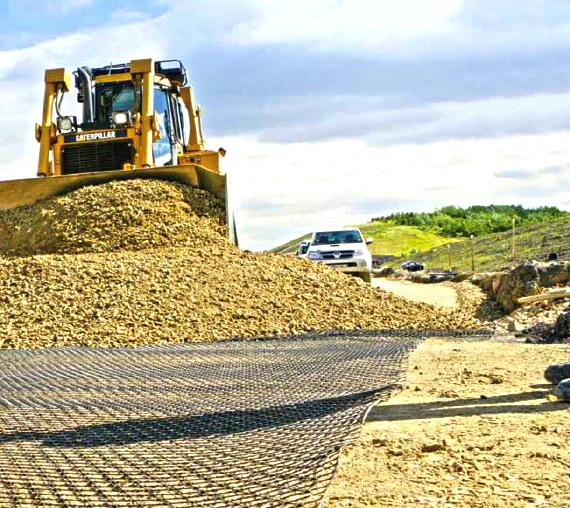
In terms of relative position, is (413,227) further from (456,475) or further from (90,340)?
(456,475)

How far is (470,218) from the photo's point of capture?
56.2 metres

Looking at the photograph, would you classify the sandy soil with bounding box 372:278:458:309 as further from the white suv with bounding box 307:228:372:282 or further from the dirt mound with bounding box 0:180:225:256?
the dirt mound with bounding box 0:180:225:256

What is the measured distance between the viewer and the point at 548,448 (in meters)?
4.69

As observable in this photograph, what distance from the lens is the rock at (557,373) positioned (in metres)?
6.68

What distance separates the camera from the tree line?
52.0 metres

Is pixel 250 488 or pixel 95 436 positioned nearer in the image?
pixel 250 488

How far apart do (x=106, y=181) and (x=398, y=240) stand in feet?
126

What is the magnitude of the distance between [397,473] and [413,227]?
52650mm

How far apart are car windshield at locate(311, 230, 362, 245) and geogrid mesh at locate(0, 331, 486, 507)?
962cm

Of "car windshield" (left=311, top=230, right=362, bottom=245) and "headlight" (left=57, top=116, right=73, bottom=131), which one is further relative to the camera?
"car windshield" (left=311, top=230, right=362, bottom=245)

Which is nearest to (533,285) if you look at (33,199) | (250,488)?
(33,199)

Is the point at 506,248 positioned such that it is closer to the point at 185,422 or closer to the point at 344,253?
the point at 344,253

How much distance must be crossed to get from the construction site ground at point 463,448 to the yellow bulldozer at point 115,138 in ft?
31.6

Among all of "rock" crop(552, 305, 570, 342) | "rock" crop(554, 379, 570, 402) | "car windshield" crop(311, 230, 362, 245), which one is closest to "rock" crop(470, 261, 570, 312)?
"car windshield" crop(311, 230, 362, 245)
